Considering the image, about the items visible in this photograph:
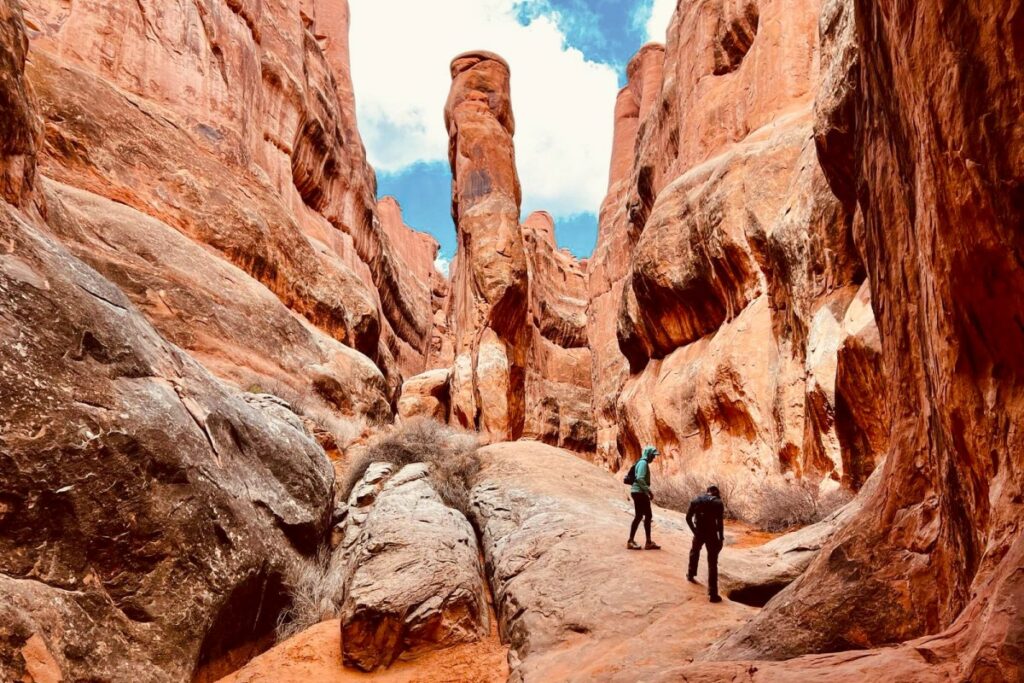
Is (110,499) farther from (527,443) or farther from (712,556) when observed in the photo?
Answer: (527,443)

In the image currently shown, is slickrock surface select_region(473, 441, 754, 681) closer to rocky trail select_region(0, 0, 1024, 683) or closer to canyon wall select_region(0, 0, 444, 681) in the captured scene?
rocky trail select_region(0, 0, 1024, 683)

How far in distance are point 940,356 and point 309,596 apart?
6.88 meters

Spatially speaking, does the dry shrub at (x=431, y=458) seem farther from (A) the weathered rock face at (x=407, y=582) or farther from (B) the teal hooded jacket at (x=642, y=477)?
(B) the teal hooded jacket at (x=642, y=477)

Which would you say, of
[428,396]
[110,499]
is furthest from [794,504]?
[428,396]

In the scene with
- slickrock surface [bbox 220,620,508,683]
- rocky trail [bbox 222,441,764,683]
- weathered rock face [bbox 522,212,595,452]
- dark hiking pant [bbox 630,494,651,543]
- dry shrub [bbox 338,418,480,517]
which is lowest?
slickrock surface [bbox 220,620,508,683]

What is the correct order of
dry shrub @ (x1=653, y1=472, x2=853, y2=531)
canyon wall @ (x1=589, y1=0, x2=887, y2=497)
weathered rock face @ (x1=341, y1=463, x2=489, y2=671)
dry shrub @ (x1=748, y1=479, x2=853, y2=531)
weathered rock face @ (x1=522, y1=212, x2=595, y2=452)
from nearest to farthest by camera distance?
1. weathered rock face @ (x1=341, y1=463, x2=489, y2=671)
2. dry shrub @ (x1=748, y1=479, x2=853, y2=531)
3. dry shrub @ (x1=653, y1=472, x2=853, y2=531)
4. canyon wall @ (x1=589, y1=0, x2=887, y2=497)
5. weathered rock face @ (x1=522, y1=212, x2=595, y2=452)

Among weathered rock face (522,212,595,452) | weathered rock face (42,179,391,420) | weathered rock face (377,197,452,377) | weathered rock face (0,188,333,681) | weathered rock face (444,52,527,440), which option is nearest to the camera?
weathered rock face (0,188,333,681)

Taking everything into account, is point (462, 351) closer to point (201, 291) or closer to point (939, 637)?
point (201, 291)

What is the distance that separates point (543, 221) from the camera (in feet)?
224

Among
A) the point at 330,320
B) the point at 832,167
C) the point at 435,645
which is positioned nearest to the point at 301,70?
the point at 330,320

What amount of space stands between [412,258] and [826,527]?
60.8m

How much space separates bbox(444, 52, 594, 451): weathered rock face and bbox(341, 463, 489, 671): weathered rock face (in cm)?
1589

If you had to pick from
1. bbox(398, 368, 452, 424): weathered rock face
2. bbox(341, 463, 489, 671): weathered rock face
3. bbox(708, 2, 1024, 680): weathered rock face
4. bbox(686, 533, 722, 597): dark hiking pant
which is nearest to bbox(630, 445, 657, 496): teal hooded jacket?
bbox(686, 533, 722, 597): dark hiking pant

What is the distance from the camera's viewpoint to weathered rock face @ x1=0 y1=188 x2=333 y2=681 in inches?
198
